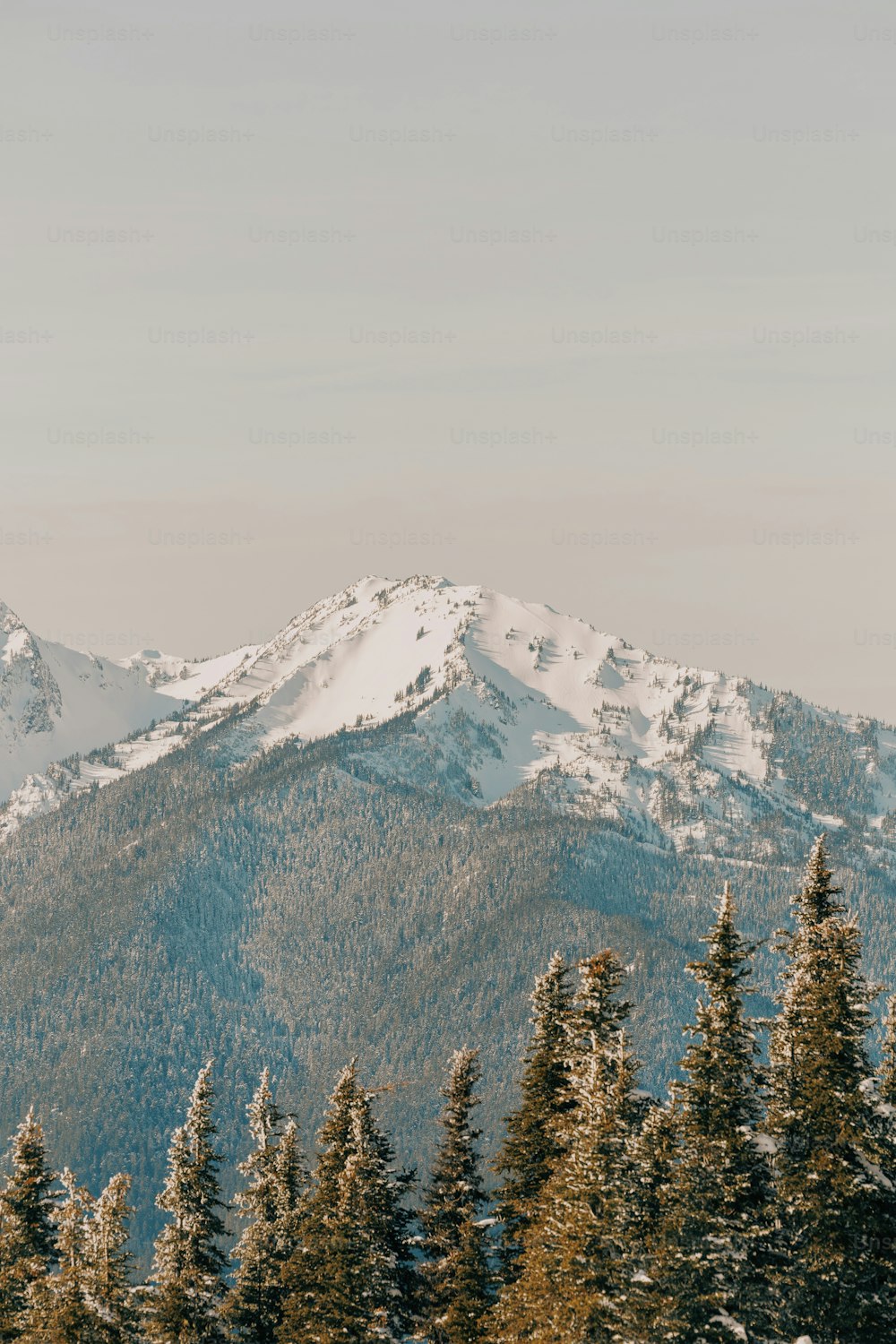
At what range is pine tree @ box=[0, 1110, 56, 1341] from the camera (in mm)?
76625

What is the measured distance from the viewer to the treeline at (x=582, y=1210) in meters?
61.5

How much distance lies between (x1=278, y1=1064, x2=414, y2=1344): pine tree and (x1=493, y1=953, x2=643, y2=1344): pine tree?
561 cm

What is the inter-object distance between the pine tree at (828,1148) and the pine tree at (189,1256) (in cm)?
2253

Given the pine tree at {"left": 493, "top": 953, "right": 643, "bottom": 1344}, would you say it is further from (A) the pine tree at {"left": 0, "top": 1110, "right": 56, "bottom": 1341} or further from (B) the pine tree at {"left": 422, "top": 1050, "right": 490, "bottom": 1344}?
(A) the pine tree at {"left": 0, "top": 1110, "right": 56, "bottom": 1341}

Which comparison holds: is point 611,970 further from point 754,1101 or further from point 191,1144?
point 191,1144

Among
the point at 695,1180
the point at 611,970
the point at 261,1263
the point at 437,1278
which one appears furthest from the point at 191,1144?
the point at 695,1180

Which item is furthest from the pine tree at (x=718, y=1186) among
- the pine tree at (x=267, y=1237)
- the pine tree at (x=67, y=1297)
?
the pine tree at (x=67, y=1297)

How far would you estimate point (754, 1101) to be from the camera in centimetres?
6359

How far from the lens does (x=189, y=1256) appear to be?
7369 cm

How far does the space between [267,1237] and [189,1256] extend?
528 centimetres

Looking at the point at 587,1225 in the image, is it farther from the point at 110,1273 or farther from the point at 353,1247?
the point at 110,1273

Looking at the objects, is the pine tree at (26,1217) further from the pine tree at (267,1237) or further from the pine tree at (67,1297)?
the pine tree at (267,1237)

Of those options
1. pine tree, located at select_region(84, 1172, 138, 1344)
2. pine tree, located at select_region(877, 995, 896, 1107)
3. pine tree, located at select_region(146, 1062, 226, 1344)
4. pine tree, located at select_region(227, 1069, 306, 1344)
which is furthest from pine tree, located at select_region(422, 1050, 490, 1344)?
pine tree, located at select_region(877, 995, 896, 1107)

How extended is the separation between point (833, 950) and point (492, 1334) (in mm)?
20017
